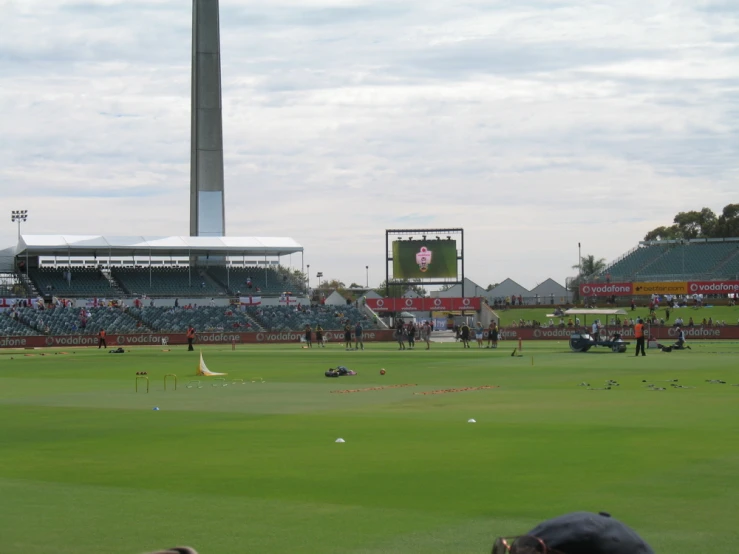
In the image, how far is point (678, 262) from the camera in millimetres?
131875

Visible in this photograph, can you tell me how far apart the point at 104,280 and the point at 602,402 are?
302 ft

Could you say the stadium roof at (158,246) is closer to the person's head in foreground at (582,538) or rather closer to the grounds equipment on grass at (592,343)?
the grounds equipment on grass at (592,343)

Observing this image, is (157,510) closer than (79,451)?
Yes

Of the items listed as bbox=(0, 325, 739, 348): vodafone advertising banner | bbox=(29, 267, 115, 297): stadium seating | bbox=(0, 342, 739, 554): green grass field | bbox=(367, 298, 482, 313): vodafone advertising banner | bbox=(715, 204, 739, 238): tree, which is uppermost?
bbox=(715, 204, 739, 238): tree

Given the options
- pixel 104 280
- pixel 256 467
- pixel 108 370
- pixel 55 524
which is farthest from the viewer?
pixel 104 280

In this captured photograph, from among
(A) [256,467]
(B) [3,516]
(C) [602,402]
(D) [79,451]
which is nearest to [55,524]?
(B) [3,516]

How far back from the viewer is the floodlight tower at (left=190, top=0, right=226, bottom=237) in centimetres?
11681

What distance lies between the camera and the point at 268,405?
27.2 metres

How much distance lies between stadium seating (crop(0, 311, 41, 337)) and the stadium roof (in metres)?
19.5

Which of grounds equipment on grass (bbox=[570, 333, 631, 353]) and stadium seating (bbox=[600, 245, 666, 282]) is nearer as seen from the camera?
grounds equipment on grass (bbox=[570, 333, 631, 353])

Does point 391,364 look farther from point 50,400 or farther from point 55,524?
point 55,524

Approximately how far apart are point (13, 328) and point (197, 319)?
17772 mm

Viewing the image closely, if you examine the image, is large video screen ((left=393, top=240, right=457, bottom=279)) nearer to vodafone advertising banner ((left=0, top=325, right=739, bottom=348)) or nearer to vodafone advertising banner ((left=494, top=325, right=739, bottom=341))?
vodafone advertising banner ((left=0, top=325, right=739, bottom=348))

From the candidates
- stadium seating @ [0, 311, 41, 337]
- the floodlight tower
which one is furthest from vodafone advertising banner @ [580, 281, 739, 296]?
stadium seating @ [0, 311, 41, 337]
